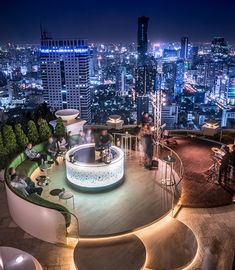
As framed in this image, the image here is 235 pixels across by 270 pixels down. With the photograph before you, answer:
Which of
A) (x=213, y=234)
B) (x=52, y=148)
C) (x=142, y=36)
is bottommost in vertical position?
(x=213, y=234)

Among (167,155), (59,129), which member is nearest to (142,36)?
(59,129)

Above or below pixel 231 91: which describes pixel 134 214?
below

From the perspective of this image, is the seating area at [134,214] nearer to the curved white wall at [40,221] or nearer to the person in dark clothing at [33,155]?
the curved white wall at [40,221]

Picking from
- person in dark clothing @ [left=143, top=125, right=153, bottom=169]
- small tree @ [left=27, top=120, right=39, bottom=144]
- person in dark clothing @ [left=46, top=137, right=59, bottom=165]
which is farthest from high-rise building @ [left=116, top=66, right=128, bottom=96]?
person in dark clothing @ [left=143, top=125, right=153, bottom=169]

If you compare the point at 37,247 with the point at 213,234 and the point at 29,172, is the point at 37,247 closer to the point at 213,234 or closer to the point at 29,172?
the point at 29,172

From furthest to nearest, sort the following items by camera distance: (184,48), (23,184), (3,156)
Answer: (184,48) < (3,156) < (23,184)
